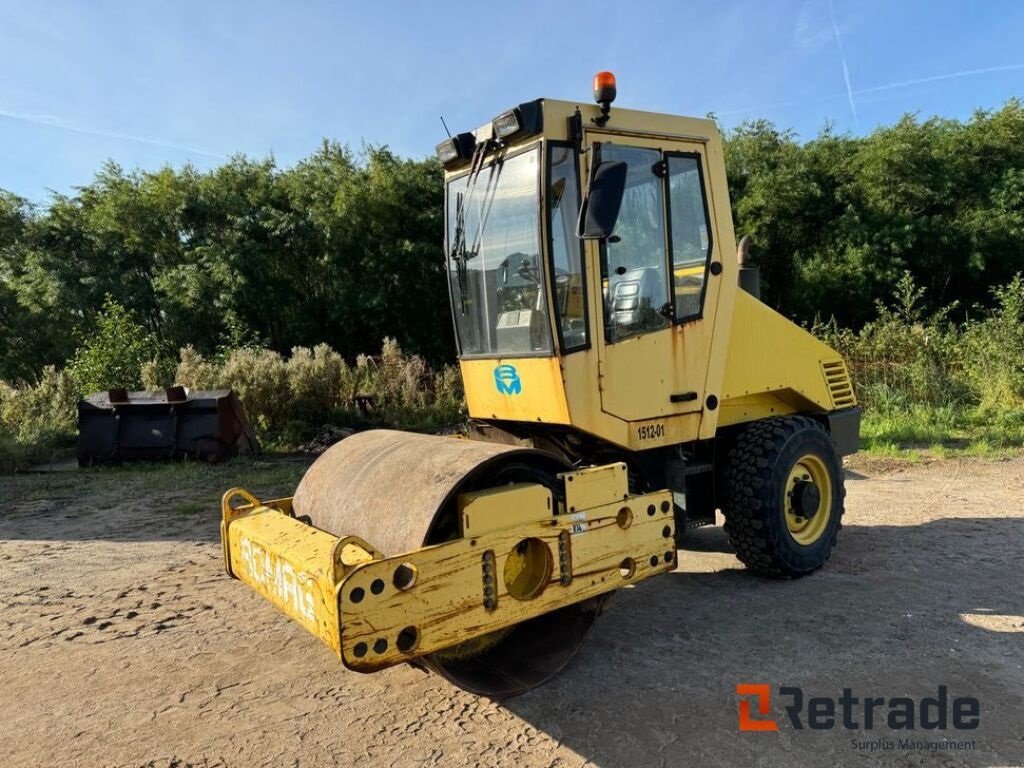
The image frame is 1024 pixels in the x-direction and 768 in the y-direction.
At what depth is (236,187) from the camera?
69.8 ft

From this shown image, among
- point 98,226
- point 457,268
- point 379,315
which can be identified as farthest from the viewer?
point 98,226

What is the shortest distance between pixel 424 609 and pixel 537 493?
71 centimetres

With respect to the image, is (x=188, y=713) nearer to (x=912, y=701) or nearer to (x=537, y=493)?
(x=537, y=493)

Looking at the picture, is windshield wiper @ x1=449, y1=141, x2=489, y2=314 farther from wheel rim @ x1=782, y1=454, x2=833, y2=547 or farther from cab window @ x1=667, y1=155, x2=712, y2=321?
wheel rim @ x1=782, y1=454, x2=833, y2=547

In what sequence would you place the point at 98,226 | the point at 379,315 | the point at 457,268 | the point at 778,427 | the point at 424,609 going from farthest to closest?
the point at 98,226 → the point at 379,315 → the point at 778,427 → the point at 457,268 → the point at 424,609

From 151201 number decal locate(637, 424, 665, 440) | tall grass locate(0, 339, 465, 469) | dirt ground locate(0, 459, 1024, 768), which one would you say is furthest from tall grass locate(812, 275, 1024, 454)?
151201 number decal locate(637, 424, 665, 440)

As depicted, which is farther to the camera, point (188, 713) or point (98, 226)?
point (98, 226)

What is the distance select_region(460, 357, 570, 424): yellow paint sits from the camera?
3.79m

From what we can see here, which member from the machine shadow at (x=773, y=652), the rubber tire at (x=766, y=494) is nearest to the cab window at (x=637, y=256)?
the rubber tire at (x=766, y=494)

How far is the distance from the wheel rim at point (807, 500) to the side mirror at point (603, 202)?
2236 millimetres

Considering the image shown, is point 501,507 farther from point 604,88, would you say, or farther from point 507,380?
point 604,88

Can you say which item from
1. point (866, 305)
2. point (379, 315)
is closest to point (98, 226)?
point (379, 315)

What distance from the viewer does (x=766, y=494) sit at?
446 cm

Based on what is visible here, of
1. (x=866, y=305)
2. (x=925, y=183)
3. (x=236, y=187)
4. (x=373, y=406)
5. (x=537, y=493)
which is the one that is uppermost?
(x=236, y=187)
